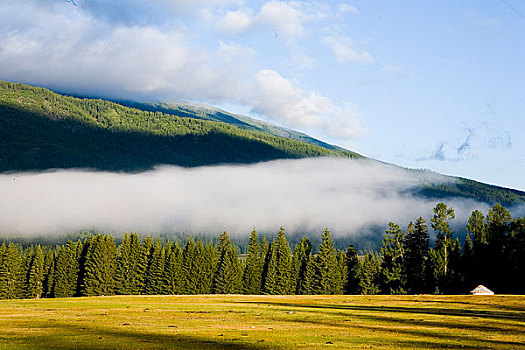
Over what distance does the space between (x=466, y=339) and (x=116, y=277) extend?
107819mm

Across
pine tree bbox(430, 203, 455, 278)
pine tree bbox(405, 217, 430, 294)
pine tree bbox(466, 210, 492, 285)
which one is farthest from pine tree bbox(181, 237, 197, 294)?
pine tree bbox(466, 210, 492, 285)

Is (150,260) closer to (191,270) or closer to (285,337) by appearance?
(191,270)

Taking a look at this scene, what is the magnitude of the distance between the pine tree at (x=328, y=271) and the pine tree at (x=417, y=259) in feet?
68.0

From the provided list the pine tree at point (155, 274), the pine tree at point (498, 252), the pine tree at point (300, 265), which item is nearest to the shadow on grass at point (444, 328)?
the pine tree at point (498, 252)

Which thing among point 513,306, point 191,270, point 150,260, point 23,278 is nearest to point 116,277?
point 150,260

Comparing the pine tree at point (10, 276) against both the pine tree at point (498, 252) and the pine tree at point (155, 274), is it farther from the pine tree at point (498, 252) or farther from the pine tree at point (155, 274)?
the pine tree at point (498, 252)

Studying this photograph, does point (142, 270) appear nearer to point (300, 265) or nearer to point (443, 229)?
point (300, 265)

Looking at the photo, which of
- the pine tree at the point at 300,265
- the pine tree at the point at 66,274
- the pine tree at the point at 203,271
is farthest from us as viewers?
the pine tree at the point at 300,265

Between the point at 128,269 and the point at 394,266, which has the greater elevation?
the point at 394,266

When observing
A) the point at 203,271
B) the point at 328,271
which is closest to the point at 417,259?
the point at 328,271

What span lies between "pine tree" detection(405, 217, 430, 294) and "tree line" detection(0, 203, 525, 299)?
0.21 metres

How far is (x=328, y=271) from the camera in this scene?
126 meters

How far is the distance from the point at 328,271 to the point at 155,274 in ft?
142

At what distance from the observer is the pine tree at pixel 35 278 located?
136 meters
